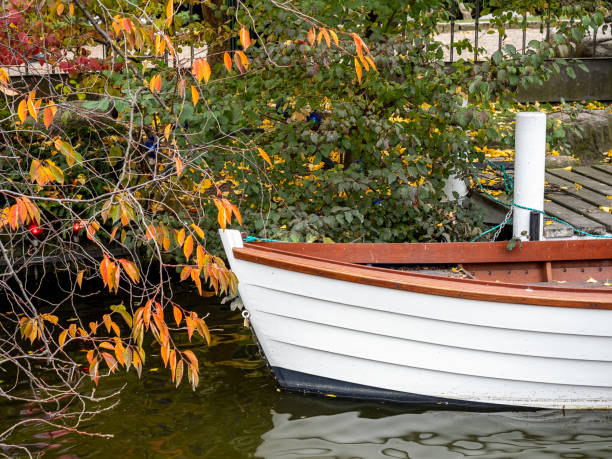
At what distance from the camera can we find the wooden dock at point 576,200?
6.53 metres

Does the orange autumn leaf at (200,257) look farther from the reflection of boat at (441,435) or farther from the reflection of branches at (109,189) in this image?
the reflection of boat at (441,435)

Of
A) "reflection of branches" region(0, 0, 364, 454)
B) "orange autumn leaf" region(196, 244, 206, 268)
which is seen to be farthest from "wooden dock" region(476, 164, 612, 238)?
"orange autumn leaf" region(196, 244, 206, 268)

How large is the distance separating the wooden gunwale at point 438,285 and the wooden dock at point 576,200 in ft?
5.01

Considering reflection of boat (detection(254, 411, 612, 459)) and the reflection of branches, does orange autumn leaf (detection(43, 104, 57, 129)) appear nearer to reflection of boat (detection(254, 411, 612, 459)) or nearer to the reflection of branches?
Answer: the reflection of branches

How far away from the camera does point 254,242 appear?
215 inches

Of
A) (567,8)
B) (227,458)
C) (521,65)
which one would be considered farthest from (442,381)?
(567,8)

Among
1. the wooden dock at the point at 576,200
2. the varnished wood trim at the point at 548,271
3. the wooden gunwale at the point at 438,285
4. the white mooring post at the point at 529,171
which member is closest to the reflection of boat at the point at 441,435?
the wooden gunwale at the point at 438,285

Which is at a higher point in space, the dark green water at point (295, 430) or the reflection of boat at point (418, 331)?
the reflection of boat at point (418, 331)

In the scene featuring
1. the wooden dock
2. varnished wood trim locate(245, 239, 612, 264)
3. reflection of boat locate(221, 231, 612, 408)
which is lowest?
reflection of boat locate(221, 231, 612, 408)

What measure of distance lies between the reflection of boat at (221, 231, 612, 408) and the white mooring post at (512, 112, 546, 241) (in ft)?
2.71

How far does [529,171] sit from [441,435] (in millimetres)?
2206

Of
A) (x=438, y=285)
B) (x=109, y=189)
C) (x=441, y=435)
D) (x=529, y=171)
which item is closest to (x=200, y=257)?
Answer: (x=438, y=285)

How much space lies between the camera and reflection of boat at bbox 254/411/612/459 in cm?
480

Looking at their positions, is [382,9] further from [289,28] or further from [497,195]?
[497,195]
